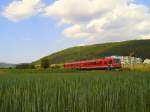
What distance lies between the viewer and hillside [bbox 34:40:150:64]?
123969mm

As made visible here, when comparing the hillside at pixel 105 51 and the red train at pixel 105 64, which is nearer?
the red train at pixel 105 64

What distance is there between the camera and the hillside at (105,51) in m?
124

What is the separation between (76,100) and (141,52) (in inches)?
4663

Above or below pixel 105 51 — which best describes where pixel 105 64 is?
below

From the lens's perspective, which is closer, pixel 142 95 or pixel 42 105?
pixel 42 105

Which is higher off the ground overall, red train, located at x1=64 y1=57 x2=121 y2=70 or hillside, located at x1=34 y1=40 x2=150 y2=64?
hillside, located at x1=34 y1=40 x2=150 y2=64

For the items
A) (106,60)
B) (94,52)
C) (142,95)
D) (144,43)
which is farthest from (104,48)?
(142,95)

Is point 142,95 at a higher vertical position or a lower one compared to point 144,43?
lower

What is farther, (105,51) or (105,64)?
(105,51)

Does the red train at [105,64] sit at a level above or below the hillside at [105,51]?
below

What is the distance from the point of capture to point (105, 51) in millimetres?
134875

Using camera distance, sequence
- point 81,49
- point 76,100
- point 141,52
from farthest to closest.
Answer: point 81,49 → point 141,52 → point 76,100

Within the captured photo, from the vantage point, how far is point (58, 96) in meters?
5.48

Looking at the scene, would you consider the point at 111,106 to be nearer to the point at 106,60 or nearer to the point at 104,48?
the point at 106,60
